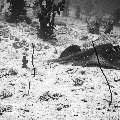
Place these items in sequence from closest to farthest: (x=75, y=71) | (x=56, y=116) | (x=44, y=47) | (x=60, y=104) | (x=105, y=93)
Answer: (x=56, y=116) < (x=60, y=104) < (x=105, y=93) < (x=75, y=71) < (x=44, y=47)

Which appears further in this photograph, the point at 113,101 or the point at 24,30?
the point at 24,30

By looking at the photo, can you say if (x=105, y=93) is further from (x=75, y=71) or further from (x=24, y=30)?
(x=24, y=30)

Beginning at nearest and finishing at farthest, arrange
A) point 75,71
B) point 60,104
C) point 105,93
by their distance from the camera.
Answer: point 60,104 < point 105,93 < point 75,71

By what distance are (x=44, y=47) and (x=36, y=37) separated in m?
2.07

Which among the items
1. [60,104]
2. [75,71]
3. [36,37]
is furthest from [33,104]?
[36,37]

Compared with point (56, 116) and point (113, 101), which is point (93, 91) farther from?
point (56, 116)

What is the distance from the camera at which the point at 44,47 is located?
15.8 meters

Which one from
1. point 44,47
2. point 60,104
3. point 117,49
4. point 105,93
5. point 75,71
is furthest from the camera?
point 44,47

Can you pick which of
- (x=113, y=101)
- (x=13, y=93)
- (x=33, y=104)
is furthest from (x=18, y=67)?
(x=113, y=101)

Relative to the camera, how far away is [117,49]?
13234mm

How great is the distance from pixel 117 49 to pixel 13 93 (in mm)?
6940

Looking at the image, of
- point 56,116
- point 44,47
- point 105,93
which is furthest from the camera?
point 44,47

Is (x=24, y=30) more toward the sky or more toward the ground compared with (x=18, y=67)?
more toward the sky

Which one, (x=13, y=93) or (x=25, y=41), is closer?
(x=13, y=93)
